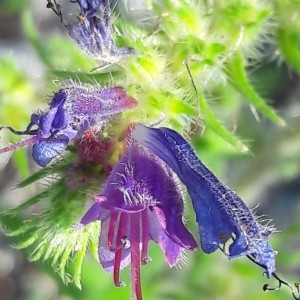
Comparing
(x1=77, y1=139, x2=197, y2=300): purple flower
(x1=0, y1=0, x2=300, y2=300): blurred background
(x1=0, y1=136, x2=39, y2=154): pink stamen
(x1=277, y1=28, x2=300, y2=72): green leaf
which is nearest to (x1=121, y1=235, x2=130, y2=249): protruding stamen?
(x1=77, y1=139, x2=197, y2=300): purple flower

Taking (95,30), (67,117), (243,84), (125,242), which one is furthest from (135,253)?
(243,84)

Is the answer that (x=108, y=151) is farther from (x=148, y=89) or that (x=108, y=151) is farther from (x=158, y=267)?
(x=158, y=267)

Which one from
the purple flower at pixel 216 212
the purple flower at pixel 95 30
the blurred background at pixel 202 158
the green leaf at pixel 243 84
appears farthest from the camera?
the blurred background at pixel 202 158

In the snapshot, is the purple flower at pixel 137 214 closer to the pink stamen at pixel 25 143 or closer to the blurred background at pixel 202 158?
the pink stamen at pixel 25 143

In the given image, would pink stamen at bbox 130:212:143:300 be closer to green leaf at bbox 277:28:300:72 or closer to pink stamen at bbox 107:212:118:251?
pink stamen at bbox 107:212:118:251

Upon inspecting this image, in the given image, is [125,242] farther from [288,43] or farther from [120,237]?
[288,43]

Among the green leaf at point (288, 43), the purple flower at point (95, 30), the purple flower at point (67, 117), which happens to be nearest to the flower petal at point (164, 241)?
the purple flower at point (67, 117)
